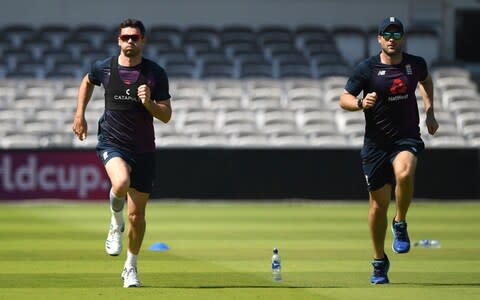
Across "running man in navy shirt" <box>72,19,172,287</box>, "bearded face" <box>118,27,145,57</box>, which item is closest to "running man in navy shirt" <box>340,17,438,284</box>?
"running man in navy shirt" <box>72,19,172,287</box>

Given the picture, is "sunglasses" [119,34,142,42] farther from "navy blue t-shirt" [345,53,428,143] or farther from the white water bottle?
the white water bottle

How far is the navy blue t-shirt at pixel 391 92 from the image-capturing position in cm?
1184

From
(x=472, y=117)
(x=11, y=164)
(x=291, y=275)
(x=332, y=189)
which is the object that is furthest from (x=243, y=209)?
(x=291, y=275)

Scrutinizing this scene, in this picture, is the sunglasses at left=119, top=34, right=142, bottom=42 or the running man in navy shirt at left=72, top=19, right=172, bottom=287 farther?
the running man in navy shirt at left=72, top=19, right=172, bottom=287

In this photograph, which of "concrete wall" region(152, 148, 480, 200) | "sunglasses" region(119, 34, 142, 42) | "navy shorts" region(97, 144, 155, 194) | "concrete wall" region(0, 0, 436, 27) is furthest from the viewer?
"concrete wall" region(0, 0, 436, 27)

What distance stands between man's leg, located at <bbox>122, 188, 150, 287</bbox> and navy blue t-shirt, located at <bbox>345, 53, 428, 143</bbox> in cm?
218

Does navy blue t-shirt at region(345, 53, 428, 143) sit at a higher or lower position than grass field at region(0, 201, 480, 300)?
higher

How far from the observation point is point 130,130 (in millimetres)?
11719

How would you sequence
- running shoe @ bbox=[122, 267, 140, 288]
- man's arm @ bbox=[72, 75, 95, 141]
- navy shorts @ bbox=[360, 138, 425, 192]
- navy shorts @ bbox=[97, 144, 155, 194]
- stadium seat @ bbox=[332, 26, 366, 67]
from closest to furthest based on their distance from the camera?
1. running shoe @ bbox=[122, 267, 140, 288]
2. navy shorts @ bbox=[97, 144, 155, 194]
3. man's arm @ bbox=[72, 75, 95, 141]
4. navy shorts @ bbox=[360, 138, 425, 192]
5. stadium seat @ bbox=[332, 26, 366, 67]

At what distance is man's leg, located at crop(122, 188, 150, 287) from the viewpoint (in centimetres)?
1158

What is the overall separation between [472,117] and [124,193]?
739 inches

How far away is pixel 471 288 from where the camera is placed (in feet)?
37.9

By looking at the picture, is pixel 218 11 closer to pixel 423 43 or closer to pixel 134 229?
pixel 423 43

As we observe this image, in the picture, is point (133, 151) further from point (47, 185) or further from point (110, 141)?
point (47, 185)
